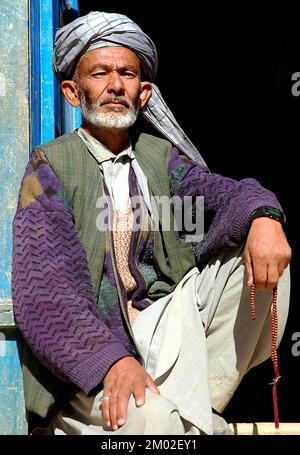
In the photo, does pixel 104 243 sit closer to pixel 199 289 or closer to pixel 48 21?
pixel 199 289

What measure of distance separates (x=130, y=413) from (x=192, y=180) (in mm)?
933

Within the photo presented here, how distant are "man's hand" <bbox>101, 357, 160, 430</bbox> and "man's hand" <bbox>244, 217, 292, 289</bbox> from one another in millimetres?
432

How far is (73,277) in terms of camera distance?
299 centimetres

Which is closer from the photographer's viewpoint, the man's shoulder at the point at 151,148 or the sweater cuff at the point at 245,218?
the sweater cuff at the point at 245,218

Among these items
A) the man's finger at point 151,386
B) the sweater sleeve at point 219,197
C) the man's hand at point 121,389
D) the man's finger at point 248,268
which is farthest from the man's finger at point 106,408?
the sweater sleeve at point 219,197

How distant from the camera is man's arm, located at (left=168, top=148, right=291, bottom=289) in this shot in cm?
288

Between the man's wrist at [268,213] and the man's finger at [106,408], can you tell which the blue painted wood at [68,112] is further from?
the man's finger at [106,408]

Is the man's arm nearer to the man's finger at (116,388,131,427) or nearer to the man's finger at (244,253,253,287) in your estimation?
the man's finger at (244,253,253,287)

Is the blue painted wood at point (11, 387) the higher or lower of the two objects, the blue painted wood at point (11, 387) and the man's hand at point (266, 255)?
the lower

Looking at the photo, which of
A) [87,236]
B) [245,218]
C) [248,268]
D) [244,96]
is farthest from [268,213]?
[244,96]

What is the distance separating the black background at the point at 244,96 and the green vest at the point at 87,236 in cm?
240

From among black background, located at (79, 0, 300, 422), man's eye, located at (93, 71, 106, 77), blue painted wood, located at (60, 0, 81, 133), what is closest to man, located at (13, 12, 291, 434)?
man's eye, located at (93, 71, 106, 77)

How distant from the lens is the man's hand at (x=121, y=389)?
8.70 ft
